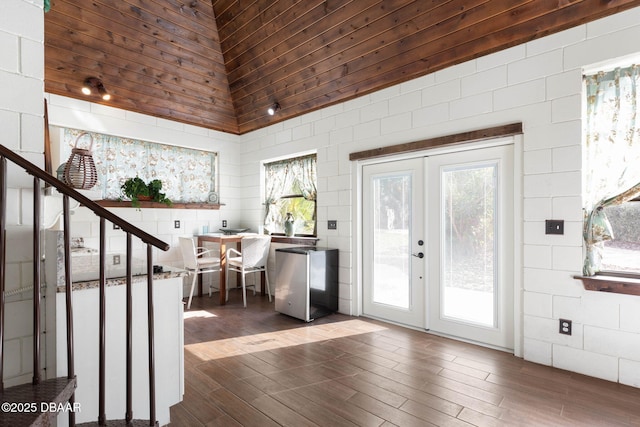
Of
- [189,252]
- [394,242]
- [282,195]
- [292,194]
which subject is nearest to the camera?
[394,242]

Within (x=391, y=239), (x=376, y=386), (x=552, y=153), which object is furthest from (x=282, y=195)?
(x=552, y=153)

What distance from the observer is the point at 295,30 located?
3.79m

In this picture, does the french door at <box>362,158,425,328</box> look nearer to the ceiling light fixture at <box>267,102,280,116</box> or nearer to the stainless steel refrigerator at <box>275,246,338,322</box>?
the stainless steel refrigerator at <box>275,246,338,322</box>

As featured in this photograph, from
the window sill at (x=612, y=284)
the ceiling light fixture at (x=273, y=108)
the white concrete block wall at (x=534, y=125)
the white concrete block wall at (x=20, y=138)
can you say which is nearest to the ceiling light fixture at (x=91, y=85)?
the white concrete block wall at (x=534, y=125)

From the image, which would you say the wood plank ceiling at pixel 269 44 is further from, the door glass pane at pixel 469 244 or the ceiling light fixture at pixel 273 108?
the door glass pane at pixel 469 244

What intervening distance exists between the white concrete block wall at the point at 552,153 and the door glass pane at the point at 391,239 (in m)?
0.66

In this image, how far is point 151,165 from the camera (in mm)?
4840

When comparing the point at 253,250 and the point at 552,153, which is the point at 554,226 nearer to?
the point at 552,153

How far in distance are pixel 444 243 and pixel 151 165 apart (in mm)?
4179

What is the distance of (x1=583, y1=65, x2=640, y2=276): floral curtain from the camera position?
2.43m

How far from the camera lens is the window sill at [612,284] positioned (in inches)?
91.3

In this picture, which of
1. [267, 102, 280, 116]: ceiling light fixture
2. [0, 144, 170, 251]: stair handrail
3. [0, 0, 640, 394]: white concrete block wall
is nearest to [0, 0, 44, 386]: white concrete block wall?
[0, 0, 640, 394]: white concrete block wall

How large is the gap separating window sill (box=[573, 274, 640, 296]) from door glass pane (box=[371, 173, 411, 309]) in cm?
157

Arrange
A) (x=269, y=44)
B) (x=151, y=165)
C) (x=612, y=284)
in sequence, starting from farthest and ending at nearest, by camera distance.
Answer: (x=151, y=165) < (x=269, y=44) < (x=612, y=284)
